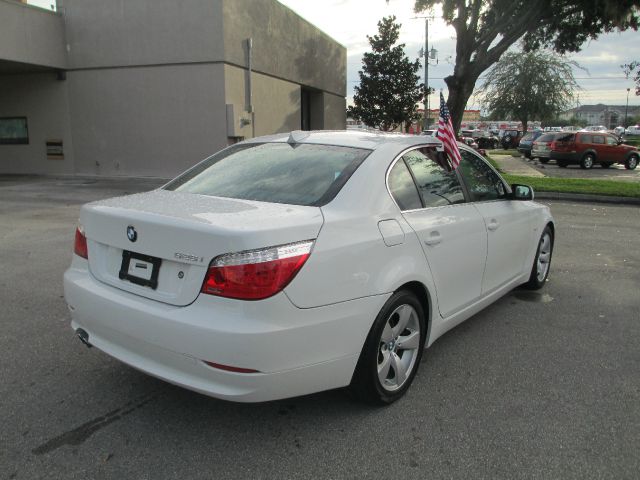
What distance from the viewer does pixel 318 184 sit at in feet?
10.5

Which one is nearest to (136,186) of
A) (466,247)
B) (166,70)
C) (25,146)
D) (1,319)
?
(166,70)

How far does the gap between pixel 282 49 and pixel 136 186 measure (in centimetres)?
882

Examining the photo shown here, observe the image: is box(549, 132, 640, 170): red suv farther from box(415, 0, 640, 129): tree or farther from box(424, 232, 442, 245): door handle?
box(424, 232, 442, 245): door handle

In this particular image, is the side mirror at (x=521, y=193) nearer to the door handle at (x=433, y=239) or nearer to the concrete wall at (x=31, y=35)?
the door handle at (x=433, y=239)

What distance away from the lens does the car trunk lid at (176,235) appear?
254 centimetres

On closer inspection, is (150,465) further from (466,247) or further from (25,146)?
(25,146)

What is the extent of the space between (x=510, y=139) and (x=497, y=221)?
128 ft

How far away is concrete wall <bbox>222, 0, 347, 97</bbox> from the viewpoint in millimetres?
17891

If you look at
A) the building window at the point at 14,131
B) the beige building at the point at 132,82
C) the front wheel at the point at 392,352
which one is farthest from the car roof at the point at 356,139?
the building window at the point at 14,131

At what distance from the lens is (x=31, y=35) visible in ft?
57.1

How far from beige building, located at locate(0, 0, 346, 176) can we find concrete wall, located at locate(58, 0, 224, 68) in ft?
0.11

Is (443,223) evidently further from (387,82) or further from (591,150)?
(387,82)

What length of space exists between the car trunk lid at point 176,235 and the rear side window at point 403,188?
65cm

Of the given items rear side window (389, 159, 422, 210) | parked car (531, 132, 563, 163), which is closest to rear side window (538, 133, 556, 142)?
parked car (531, 132, 563, 163)
